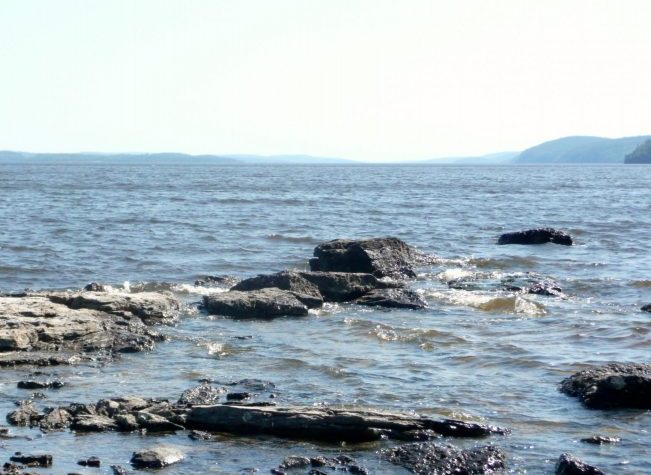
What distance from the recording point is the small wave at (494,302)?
22669mm

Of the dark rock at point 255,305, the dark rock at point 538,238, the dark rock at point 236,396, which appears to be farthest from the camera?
the dark rock at point 538,238

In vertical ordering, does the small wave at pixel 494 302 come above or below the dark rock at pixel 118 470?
below

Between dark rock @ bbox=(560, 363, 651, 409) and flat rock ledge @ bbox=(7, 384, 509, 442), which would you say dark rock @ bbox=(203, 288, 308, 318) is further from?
dark rock @ bbox=(560, 363, 651, 409)

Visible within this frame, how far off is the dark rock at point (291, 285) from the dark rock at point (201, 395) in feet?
27.0

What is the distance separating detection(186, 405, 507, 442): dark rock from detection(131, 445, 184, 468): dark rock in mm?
1072

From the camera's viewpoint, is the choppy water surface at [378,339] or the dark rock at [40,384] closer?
the choppy water surface at [378,339]

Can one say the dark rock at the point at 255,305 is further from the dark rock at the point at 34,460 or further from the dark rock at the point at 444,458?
the dark rock at the point at 34,460

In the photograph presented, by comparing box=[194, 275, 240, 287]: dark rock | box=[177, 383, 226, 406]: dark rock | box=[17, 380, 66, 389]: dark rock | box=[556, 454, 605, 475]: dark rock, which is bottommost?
box=[194, 275, 240, 287]: dark rock

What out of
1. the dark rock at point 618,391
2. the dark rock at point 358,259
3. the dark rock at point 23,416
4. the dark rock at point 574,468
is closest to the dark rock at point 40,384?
the dark rock at point 23,416

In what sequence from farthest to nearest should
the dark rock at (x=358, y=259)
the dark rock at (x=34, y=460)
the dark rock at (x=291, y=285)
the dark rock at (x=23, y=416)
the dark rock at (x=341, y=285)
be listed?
the dark rock at (x=358, y=259)
the dark rock at (x=341, y=285)
the dark rock at (x=291, y=285)
the dark rock at (x=23, y=416)
the dark rock at (x=34, y=460)

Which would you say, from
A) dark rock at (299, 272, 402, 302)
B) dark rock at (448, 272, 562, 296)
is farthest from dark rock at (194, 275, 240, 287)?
dark rock at (448, 272, 562, 296)

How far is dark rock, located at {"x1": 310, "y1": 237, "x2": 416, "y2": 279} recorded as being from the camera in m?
27.2

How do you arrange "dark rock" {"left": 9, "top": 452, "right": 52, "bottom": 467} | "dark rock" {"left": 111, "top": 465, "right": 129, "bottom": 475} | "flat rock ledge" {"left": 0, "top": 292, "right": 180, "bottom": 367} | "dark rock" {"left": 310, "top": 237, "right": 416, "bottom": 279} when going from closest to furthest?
"dark rock" {"left": 111, "top": 465, "right": 129, "bottom": 475} → "dark rock" {"left": 9, "top": 452, "right": 52, "bottom": 467} → "flat rock ledge" {"left": 0, "top": 292, "right": 180, "bottom": 367} → "dark rock" {"left": 310, "top": 237, "right": 416, "bottom": 279}

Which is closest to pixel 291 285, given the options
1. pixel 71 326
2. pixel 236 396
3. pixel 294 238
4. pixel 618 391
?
pixel 71 326
